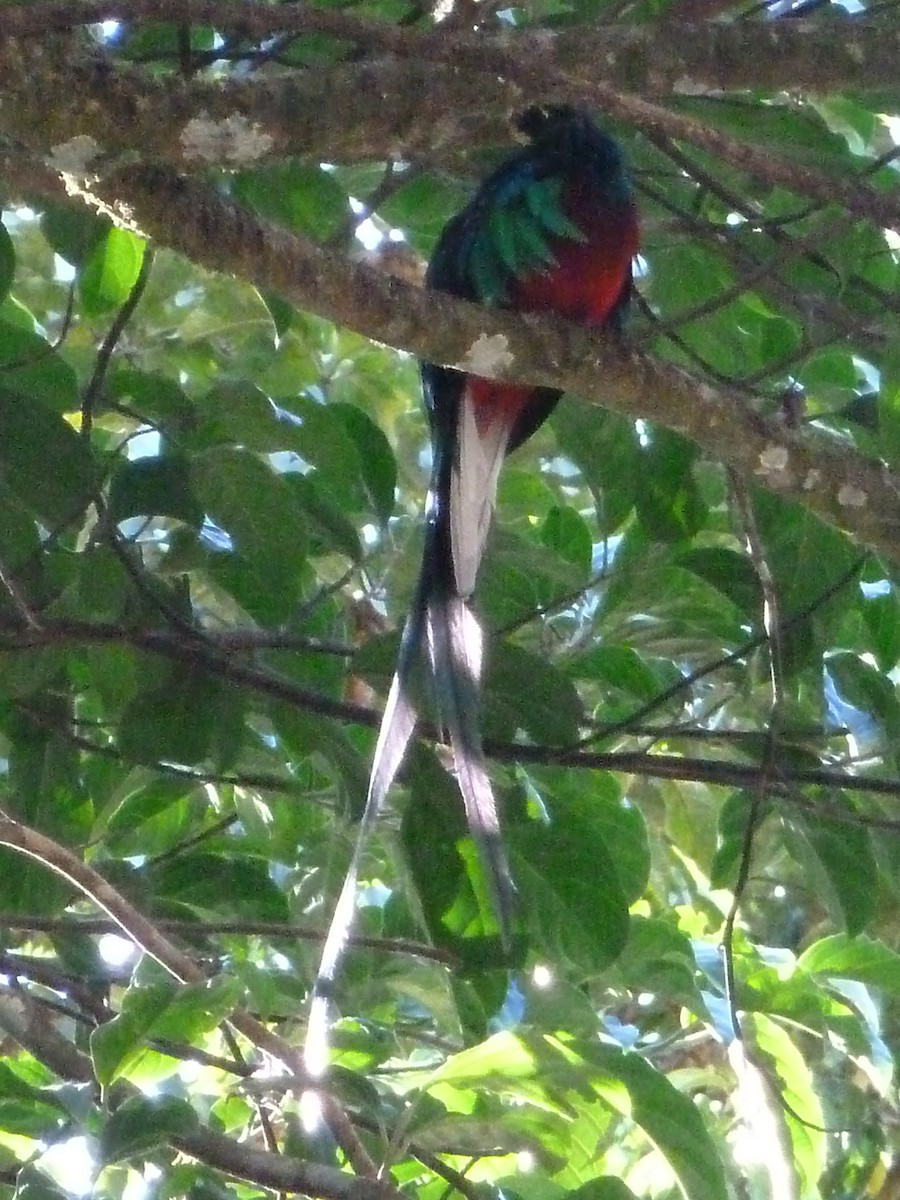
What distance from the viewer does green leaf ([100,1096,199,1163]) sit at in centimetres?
136

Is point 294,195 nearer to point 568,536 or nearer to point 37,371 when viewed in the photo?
point 37,371

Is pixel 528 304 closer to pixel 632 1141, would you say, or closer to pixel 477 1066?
Result: pixel 477 1066

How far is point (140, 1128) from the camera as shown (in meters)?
1.37

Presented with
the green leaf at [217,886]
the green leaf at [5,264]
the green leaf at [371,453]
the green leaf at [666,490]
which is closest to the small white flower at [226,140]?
the green leaf at [5,264]

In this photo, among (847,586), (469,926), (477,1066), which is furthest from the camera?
(847,586)

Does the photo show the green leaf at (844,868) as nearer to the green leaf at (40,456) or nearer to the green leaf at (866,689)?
the green leaf at (866,689)

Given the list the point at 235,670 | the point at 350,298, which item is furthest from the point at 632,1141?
the point at 350,298

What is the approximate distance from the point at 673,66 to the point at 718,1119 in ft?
8.04

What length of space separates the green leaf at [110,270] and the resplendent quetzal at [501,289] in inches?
20.6

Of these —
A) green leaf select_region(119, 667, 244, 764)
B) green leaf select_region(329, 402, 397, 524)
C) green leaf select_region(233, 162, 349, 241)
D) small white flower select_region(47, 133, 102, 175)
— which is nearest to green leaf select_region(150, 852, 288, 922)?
green leaf select_region(119, 667, 244, 764)

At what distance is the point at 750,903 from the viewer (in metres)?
3.76

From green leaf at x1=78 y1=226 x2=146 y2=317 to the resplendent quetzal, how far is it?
0.52 m

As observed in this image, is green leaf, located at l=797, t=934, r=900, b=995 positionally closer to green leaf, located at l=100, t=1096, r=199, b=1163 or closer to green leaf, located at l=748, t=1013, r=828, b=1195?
green leaf, located at l=748, t=1013, r=828, b=1195

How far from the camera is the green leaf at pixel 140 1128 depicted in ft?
4.45
